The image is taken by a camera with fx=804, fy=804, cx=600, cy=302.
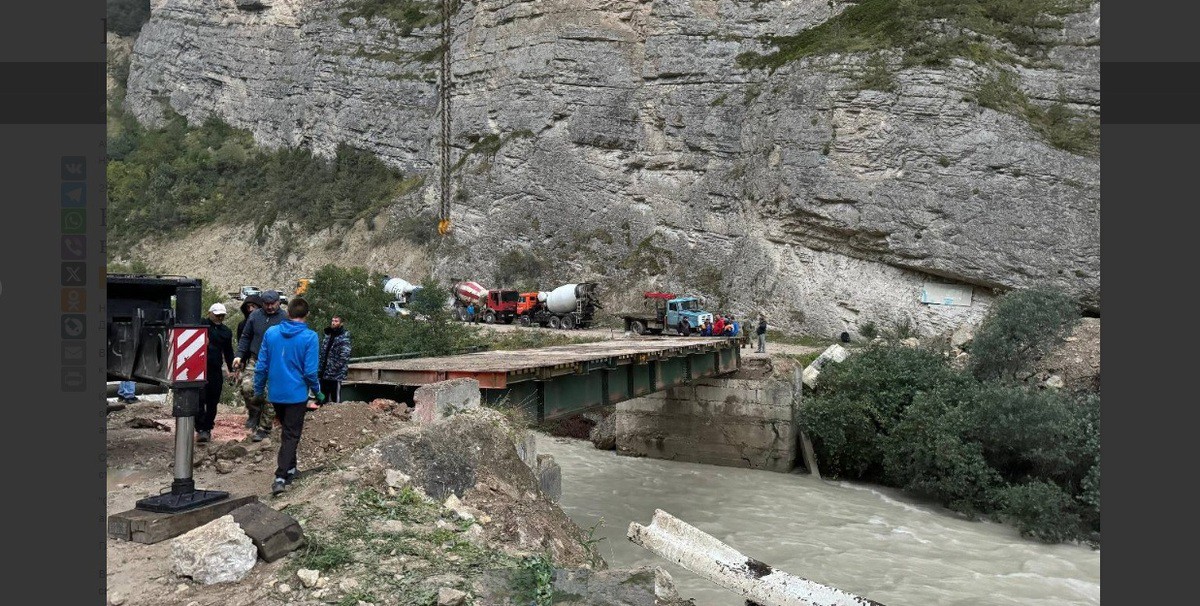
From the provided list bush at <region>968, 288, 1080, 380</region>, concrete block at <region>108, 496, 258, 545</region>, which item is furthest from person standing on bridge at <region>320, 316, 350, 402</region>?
bush at <region>968, 288, 1080, 380</region>

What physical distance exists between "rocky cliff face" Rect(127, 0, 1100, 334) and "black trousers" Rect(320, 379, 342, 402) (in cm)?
2467

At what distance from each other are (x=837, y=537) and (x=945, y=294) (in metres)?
17.2

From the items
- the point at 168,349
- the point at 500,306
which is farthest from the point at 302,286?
the point at 168,349

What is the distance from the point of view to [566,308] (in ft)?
110

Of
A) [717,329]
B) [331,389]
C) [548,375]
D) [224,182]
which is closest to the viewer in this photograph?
[331,389]

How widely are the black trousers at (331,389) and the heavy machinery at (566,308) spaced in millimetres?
22561

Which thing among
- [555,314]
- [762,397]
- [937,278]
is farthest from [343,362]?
[937,278]

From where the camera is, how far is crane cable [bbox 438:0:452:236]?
43.1 meters

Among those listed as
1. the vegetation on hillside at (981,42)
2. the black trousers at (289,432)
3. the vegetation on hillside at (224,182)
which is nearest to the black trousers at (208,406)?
the black trousers at (289,432)

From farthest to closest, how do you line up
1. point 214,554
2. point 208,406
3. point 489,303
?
1. point 489,303
2. point 208,406
3. point 214,554

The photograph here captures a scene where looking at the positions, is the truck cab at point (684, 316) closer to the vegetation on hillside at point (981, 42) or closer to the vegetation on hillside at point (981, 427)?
the vegetation on hillside at point (981, 427)

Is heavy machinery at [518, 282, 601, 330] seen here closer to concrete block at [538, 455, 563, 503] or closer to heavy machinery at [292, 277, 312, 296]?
heavy machinery at [292, 277, 312, 296]

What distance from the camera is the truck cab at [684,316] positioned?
97.4 ft

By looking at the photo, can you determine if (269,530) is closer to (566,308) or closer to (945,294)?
(566,308)
